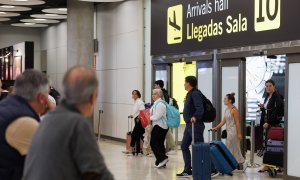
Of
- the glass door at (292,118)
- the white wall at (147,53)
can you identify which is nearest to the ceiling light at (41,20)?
the white wall at (147,53)

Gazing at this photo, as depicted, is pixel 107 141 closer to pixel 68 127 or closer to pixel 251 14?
pixel 251 14

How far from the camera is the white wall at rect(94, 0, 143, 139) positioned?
1535 cm

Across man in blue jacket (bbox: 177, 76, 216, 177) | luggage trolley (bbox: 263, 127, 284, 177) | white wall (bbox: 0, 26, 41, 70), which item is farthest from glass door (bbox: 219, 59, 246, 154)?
white wall (bbox: 0, 26, 41, 70)

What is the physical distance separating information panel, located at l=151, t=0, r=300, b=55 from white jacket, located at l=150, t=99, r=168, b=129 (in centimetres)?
214

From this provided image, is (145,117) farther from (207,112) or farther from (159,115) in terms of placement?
(207,112)

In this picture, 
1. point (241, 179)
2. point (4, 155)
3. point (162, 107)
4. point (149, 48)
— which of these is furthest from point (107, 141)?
point (4, 155)

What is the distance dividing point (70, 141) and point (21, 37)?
24605mm

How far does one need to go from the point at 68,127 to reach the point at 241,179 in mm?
7266

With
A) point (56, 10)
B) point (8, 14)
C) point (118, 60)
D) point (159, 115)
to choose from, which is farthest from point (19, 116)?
point (8, 14)

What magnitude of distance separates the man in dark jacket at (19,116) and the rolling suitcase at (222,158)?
644 centimetres

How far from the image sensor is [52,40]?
2366 cm

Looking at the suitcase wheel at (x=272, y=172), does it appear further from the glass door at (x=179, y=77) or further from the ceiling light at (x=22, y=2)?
the ceiling light at (x=22, y=2)

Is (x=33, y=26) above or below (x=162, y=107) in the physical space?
above

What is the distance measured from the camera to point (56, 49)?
23.0 m
